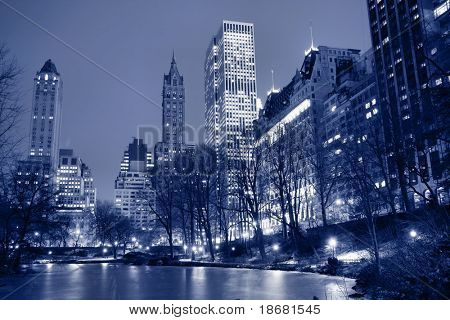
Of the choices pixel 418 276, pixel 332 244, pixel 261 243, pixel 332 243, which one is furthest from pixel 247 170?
pixel 418 276

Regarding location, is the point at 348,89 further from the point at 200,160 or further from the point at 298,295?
the point at 298,295

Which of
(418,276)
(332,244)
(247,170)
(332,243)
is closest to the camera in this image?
(418,276)

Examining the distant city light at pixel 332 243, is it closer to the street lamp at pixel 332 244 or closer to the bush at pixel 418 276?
the street lamp at pixel 332 244

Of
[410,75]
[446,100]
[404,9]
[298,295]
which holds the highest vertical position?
[404,9]

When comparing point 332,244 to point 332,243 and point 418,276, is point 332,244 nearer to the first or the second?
point 332,243

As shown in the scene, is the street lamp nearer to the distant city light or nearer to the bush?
the distant city light

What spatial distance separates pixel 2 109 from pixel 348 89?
338 feet

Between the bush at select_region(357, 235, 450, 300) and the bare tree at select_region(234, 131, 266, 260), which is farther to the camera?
the bare tree at select_region(234, 131, 266, 260)

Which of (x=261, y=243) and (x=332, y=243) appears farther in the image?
(x=261, y=243)

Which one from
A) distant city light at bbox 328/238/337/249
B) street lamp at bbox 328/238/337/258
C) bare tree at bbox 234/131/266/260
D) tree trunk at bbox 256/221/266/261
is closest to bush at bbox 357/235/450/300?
street lamp at bbox 328/238/337/258

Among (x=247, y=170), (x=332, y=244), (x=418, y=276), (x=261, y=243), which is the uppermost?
(x=247, y=170)

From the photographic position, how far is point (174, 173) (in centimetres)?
4934

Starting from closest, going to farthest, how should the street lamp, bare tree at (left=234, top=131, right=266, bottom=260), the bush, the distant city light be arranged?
the bush
the street lamp
the distant city light
bare tree at (left=234, top=131, right=266, bottom=260)
